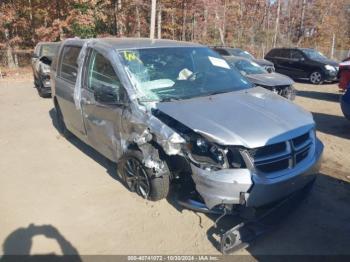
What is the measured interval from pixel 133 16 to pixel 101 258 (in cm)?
2408

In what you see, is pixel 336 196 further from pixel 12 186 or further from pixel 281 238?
pixel 12 186

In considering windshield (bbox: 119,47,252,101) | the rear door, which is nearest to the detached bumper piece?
windshield (bbox: 119,47,252,101)

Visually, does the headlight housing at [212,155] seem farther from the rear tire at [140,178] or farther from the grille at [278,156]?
the rear tire at [140,178]

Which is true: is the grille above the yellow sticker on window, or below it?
below

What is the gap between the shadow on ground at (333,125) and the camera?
291 inches

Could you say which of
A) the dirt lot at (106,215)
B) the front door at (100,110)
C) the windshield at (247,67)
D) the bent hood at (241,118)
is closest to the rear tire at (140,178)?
the dirt lot at (106,215)

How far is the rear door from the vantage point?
533 cm

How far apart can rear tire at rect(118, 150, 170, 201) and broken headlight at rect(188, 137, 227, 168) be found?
1.87 ft

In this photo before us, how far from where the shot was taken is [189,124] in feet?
11.3

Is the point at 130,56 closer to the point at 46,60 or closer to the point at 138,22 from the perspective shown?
the point at 46,60

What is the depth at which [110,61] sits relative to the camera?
4363mm

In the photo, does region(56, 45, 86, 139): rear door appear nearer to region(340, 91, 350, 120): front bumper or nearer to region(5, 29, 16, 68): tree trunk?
region(340, 91, 350, 120): front bumper

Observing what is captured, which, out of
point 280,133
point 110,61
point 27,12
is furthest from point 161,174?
point 27,12

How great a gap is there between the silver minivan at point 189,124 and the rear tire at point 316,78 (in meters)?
11.4
